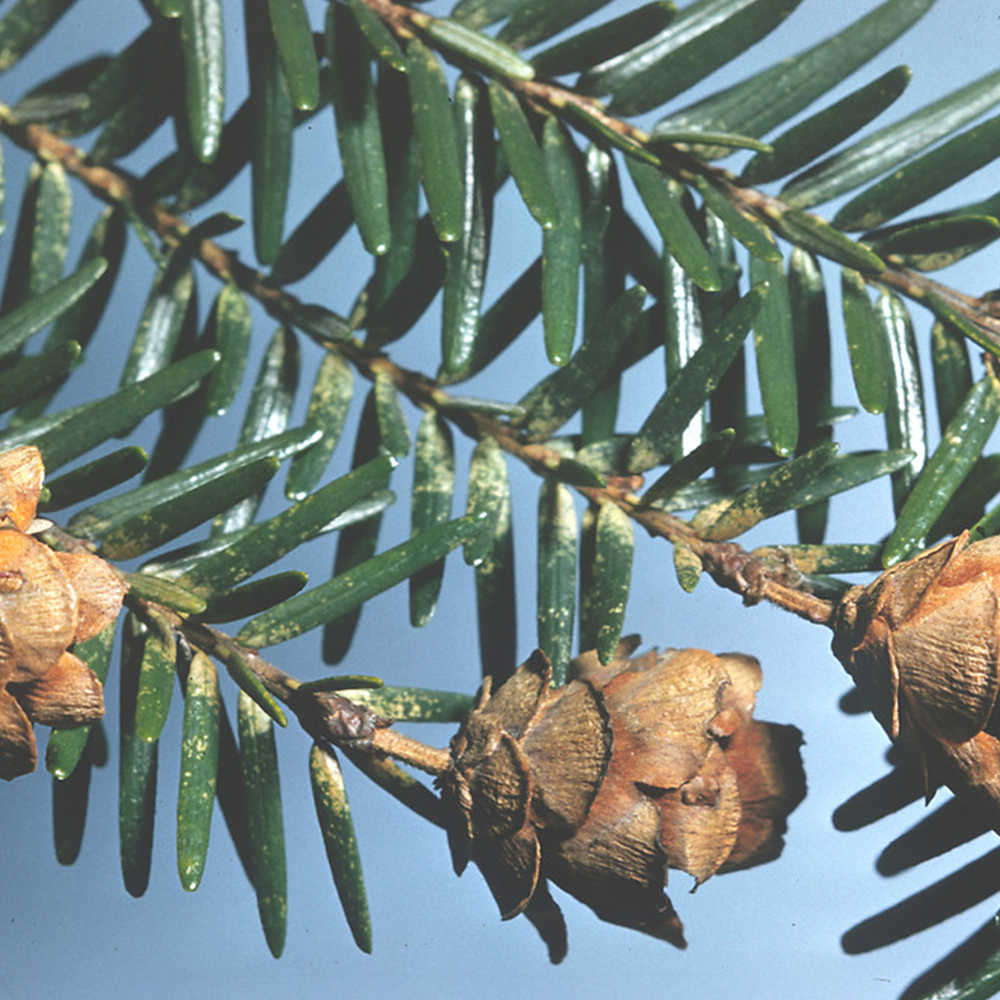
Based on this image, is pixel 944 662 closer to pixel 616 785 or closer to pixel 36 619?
pixel 616 785

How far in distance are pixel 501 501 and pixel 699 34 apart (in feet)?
0.95

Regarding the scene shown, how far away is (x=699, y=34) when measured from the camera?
24.8 inches

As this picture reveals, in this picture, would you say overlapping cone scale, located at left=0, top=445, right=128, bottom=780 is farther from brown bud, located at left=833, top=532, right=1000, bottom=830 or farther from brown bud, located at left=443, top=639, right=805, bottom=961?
brown bud, located at left=833, top=532, right=1000, bottom=830

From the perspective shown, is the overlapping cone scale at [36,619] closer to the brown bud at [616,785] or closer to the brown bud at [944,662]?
the brown bud at [616,785]

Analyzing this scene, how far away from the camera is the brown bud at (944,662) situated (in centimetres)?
40

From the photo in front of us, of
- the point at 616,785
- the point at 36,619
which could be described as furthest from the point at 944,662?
the point at 36,619

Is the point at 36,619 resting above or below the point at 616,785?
above

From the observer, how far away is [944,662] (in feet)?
1.34

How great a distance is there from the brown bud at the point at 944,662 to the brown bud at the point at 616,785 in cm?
7

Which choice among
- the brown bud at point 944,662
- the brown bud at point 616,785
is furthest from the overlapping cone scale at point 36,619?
the brown bud at point 944,662

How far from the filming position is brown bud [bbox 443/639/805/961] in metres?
0.43

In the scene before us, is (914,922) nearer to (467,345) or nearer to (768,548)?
(768,548)

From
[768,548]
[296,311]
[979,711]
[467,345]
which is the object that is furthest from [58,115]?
[979,711]

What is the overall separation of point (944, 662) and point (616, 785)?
0.44 ft
